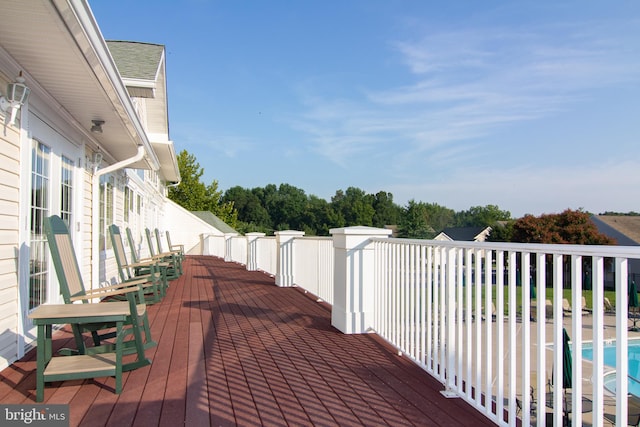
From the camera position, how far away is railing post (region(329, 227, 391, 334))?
414 centimetres

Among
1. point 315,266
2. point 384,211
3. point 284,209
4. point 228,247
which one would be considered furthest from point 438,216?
point 315,266

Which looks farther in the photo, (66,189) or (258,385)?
(66,189)

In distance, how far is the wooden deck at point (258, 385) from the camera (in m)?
2.32

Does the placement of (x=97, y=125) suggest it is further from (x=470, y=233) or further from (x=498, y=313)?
(x=470, y=233)

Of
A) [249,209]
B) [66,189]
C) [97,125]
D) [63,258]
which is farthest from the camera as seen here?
[249,209]

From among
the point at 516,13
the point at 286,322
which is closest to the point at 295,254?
the point at 286,322

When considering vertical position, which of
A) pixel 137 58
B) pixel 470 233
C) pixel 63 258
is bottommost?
pixel 470 233

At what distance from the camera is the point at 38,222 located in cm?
379

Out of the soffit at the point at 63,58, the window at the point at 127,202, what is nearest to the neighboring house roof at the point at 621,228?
the window at the point at 127,202

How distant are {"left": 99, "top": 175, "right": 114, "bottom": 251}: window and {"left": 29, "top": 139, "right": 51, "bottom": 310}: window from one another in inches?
Answer: 99.2

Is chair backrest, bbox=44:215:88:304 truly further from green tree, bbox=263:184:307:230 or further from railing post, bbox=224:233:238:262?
green tree, bbox=263:184:307:230

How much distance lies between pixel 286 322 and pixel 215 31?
46.3 feet

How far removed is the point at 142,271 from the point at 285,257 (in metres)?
2.37

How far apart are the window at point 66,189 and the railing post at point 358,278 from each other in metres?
2.91
